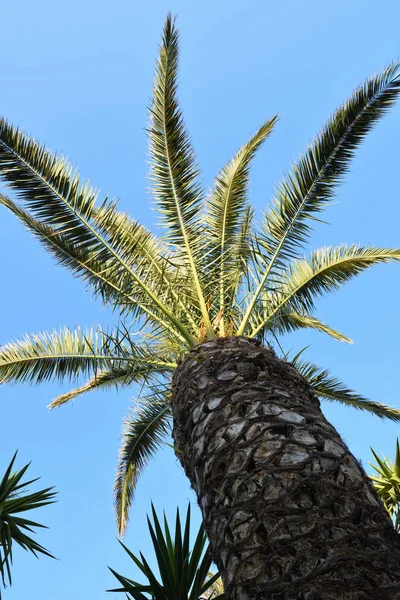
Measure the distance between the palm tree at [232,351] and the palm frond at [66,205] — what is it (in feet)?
0.06

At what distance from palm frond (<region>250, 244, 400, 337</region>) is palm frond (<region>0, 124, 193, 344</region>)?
1991 millimetres

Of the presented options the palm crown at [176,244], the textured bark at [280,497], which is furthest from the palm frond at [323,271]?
the textured bark at [280,497]

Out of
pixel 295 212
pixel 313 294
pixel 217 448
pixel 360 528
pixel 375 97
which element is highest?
pixel 375 97

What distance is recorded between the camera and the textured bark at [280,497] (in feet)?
8.24

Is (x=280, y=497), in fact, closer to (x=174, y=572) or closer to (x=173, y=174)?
(x=174, y=572)

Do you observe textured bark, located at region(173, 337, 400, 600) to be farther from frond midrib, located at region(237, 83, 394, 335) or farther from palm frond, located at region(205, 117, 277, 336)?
palm frond, located at region(205, 117, 277, 336)

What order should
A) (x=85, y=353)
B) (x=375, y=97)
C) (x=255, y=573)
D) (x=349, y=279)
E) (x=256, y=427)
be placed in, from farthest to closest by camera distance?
Answer: (x=349, y=279)
(x=85, y=353)
(x=375, y=97)
(x=256, y=427)
(x=255, y=573)

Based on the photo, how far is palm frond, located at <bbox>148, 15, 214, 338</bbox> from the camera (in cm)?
728

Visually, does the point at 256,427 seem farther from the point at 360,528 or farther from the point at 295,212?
the point at 295,212

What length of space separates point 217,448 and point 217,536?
1.89 feet

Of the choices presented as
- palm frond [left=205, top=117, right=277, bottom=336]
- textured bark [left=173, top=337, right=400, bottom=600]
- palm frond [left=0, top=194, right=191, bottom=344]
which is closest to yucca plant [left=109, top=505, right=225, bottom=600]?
textured bark [left=173, top=337, right=400, bottom=600]

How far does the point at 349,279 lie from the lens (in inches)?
331

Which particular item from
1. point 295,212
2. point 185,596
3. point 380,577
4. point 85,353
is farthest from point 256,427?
point 85,353

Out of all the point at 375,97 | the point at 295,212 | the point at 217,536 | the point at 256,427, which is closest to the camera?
the point at 217,536
